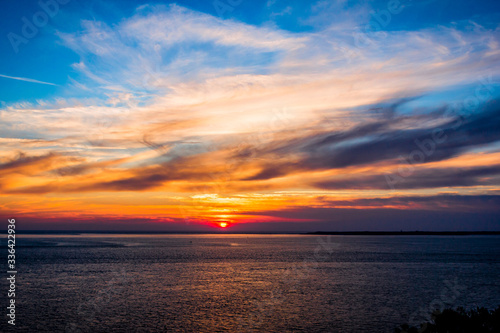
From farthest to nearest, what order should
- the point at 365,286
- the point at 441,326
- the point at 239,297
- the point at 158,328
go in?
the point at 365,286 → the point at 239,297 → the point at 158,328 → the point at 441,326

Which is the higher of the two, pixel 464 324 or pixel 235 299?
pixel 464 324

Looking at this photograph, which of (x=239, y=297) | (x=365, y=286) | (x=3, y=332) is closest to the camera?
(x=3, y=332)

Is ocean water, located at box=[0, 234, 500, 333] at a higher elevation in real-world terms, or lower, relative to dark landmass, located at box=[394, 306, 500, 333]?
lower

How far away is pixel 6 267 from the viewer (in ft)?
219

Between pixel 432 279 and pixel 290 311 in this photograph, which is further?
pixel 432 279

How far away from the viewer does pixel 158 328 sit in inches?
1170

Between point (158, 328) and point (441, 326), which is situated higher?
point (441, 326)

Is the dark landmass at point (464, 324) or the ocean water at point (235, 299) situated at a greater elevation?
the dark landmass at point (464, 324)

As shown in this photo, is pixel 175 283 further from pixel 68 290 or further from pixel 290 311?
pixel 290 311

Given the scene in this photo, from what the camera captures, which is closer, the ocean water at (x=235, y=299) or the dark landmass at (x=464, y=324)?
the dark landmass at (x=464, y=324)

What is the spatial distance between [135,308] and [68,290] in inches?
530

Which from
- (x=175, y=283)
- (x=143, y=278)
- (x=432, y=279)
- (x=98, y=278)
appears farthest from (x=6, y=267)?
(x=432, y=279)

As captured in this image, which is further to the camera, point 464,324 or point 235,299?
point 235,299

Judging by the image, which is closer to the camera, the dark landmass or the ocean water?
the dark landmass
